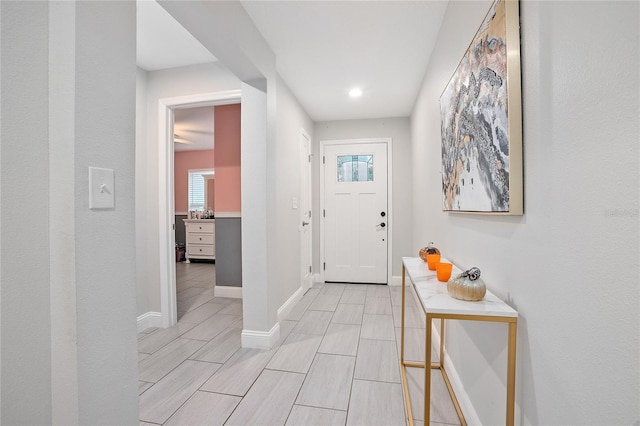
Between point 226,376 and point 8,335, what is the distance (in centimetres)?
139

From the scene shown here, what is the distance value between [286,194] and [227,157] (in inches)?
45.9

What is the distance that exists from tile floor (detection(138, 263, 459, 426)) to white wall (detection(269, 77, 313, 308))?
0.42 metres

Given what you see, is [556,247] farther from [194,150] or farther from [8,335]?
[194,150]

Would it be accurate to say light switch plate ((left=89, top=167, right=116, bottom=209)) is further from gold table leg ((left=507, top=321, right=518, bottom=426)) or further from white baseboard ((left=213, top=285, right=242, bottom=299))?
white baseboard ((left=213, top=285, right=242, bottom=299))

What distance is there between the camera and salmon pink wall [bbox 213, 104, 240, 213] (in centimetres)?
358

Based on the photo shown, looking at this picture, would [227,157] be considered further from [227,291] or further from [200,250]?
[200,250]

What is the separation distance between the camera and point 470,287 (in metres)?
1.09

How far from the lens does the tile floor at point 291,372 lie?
1552mm

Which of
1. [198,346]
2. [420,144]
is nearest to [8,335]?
[198,346]

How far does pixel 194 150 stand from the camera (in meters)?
6.77

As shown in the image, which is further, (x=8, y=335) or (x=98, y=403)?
(x=98, y=403)

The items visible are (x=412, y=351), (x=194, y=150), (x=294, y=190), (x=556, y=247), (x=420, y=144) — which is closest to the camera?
(x=556, y=247)

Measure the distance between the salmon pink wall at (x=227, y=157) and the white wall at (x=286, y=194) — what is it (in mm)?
788

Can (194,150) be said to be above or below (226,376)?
above
